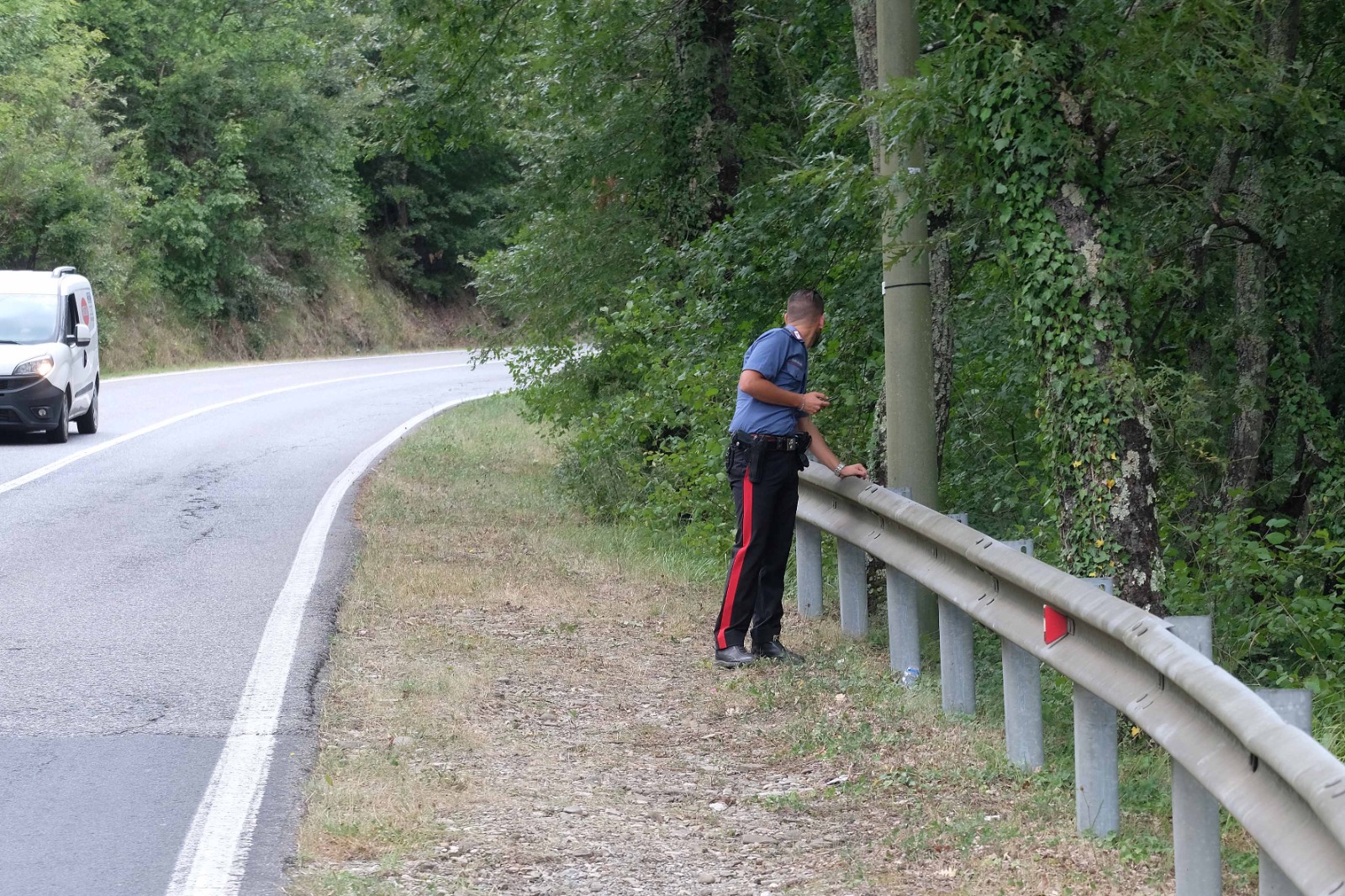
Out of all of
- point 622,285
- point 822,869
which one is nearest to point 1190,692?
point 822,869

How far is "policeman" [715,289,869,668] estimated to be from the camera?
731 cm

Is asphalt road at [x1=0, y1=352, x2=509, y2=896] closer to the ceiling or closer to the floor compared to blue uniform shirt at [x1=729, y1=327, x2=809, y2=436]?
closer to the floor

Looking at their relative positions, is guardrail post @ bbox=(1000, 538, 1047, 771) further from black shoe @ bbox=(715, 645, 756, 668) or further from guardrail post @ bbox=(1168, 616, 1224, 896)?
black shoe @ bbox=(715, 645, 756, 668)

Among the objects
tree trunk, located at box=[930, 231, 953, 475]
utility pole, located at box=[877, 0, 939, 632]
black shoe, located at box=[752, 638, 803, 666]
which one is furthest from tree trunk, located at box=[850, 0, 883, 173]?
black shoe, located at box=[752, 638, 803, 666]

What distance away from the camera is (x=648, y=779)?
5.75m

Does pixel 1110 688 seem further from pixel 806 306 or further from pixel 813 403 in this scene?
pixel 806 306

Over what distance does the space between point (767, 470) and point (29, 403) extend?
12.0m

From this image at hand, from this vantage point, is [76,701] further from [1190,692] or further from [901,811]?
[1190,692]

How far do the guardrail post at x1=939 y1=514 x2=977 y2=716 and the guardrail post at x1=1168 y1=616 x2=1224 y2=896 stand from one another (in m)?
2.15

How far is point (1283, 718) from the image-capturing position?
3695 millimetres

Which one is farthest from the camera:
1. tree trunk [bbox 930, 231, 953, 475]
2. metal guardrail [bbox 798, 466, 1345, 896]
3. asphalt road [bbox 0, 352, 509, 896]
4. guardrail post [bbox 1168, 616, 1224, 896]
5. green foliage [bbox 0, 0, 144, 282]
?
green foliage [bbox 0, 0, 144, 282]

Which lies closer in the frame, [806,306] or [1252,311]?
[806,306]

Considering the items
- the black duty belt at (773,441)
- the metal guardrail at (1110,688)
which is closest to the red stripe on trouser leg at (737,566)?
the black duty belt at (773,441)

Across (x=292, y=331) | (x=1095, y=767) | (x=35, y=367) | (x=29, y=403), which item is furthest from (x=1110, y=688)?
(x=292, y=331)
